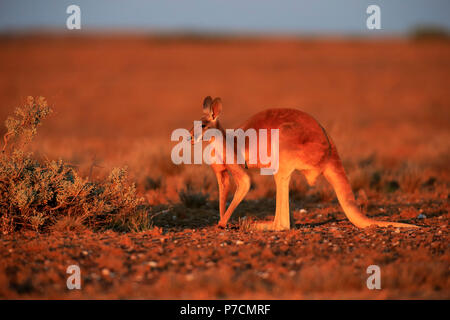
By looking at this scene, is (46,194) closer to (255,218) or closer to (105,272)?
(105,272)

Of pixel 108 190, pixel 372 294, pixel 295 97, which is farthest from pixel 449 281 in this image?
pixel 295 97

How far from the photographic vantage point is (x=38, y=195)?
5.67 m

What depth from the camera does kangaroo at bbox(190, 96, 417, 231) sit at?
18.4ft

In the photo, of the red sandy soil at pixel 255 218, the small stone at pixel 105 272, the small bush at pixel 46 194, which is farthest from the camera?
the small bush at pixel 46 194

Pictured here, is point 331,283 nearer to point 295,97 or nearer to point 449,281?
point 449,281

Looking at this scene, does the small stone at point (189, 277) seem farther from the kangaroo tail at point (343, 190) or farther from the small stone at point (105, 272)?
the kangaroo tail at point (343, 190)

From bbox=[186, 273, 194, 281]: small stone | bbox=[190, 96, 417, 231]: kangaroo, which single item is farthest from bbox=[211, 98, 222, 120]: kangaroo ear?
bbox=[186, 273, 194, 281]: small stone

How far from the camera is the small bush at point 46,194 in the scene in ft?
18.4

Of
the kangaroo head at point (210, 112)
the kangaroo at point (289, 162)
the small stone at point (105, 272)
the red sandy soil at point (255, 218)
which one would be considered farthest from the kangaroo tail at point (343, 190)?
the small stone at point (105, 272)

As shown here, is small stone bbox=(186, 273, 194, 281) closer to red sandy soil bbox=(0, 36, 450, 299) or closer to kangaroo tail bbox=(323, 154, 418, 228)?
red sandy soil bbox=(0, 36, 450, 299)

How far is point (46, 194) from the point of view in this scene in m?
5.72

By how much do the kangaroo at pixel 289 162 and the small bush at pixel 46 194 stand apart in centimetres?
140

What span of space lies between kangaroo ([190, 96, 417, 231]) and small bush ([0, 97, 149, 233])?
1.40 meters

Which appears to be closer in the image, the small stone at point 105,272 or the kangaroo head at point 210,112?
the small stone at point 105,272
